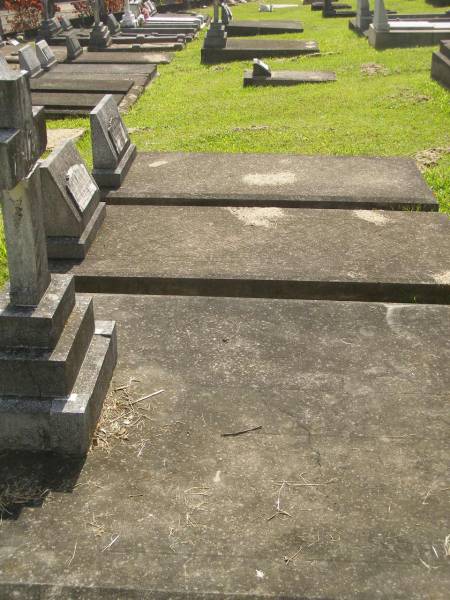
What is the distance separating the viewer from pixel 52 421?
3412 millimetres

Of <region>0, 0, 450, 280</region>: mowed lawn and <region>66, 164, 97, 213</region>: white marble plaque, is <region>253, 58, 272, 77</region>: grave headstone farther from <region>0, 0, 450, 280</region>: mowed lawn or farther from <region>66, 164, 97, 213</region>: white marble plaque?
<region>66, 164, 97, 213</region>: white marble plaque

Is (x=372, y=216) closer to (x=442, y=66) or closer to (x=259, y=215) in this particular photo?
(x=259, y=215)

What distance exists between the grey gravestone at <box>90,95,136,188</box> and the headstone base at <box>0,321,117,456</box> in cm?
388

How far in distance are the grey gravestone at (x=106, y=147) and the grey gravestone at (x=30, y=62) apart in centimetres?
825

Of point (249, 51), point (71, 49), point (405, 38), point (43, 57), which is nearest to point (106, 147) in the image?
point (43, 57)

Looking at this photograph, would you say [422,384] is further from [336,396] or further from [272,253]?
[272,253]

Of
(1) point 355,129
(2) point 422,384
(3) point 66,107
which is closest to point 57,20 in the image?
(3) point 66,107

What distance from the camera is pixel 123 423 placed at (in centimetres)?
367

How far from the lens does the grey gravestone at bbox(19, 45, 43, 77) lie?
14.8 metres

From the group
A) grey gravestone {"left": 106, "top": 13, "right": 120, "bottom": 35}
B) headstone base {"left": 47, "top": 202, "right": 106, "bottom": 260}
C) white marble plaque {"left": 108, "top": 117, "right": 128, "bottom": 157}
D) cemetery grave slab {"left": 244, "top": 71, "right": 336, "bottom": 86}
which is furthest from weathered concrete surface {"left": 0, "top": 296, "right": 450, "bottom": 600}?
grey gravestone {"left": 106, "top": 13, "right": 120, "bottom": 35}

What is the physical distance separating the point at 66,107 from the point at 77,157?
7.06 meters

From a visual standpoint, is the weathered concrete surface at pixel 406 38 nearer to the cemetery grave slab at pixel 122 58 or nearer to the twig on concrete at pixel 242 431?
the cemetery grave slab at pixel 122 58

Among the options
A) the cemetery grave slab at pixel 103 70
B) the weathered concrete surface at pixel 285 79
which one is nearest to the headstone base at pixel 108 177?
the weathered concrete surface at pixel 285 79

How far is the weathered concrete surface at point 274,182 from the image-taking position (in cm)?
676
